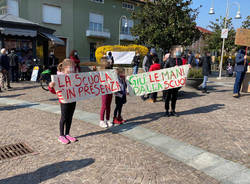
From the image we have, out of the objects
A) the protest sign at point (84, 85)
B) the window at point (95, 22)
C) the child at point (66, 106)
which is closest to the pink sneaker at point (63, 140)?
the child at point (66, 106)

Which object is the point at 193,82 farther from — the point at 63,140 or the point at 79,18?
the point at 79,18

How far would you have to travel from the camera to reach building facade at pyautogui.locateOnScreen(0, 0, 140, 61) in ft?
74.7

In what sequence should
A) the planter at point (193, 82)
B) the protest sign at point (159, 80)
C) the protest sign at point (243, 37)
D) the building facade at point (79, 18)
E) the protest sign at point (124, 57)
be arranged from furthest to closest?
the building facade at point (79, 18) < the protest sign at point (124, 57) < the planter at point (193, 82) < the protest sign at point (243, 37) < the protest sign at point (159, 80)

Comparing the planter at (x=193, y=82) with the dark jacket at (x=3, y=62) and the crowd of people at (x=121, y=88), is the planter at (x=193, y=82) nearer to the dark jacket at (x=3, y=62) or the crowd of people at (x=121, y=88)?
the crowd of people at (x=121, y=88)

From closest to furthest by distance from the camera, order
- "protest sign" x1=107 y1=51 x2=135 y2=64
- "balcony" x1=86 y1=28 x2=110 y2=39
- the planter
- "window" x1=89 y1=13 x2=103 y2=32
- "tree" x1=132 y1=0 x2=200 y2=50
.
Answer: the planter
"tree" x1=132 y1=0 x2=200 y2=50
"protest sign" x1=107 y1=51 x2=135 y2=64
"balcony" x1=86 y1=28 x2=110 y2=39
"window" x1=89 y1=13 x2=103 y2=32

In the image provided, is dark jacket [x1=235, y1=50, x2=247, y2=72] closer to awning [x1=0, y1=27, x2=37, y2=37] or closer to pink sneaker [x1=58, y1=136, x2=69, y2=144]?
pink sneaker [x1=58, y1=136, x2=69, y2=144]

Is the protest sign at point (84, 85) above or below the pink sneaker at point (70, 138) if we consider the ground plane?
above

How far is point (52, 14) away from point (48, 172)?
80.4ft

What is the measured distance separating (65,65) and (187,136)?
2.91 meters

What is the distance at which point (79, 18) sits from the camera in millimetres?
27016

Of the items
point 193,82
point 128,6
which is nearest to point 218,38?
point 128,6

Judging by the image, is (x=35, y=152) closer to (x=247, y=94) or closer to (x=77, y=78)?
(x=77, y=78)

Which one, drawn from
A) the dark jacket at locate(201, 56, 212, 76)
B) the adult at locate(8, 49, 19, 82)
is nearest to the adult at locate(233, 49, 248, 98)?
the dark jacket at locate(201, 56, 212, 76)

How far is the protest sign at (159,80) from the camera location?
5.68 meters
